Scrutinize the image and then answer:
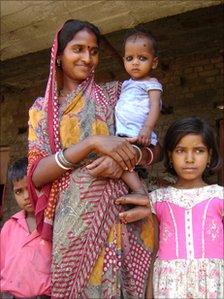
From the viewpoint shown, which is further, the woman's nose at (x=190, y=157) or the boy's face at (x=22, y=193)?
the boy's face at (x=22, y=193)

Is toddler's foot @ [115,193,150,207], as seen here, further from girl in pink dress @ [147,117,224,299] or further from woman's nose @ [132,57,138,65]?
woman's nose @ [132,57,138,65]

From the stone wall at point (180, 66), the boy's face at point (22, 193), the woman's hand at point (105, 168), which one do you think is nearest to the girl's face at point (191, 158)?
the woman's hand at point (105, 168)

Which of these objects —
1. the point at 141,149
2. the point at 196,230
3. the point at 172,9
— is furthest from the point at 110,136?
the point at 172,9

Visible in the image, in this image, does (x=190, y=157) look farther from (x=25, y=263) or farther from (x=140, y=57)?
(x=25, y=263)

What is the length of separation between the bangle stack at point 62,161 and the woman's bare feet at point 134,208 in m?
0.27

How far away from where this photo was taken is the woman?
2039mm

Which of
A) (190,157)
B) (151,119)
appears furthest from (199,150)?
(151,119)

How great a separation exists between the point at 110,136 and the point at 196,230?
62 centimetres

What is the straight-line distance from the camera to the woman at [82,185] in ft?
6.69

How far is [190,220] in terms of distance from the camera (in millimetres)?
2318

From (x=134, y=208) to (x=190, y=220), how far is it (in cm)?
37

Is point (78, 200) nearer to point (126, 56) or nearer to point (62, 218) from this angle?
point (62, 218)

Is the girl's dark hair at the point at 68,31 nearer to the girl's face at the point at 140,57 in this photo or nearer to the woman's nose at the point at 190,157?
the girl's face at the point at 140,57

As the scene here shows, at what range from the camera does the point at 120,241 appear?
6.83 ft
